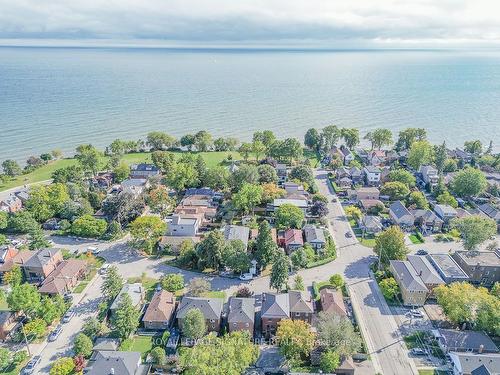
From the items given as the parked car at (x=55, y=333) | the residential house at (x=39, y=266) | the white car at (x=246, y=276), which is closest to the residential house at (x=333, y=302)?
the white car at (x=246, y=276)

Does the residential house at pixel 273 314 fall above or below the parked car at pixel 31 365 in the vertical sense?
above

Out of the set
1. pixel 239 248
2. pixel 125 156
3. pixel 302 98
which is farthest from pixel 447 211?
pixel 302 98

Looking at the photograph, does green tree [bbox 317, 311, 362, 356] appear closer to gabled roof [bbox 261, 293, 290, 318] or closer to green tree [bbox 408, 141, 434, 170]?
gabled roof [bbox 261, 293, 290, 318]

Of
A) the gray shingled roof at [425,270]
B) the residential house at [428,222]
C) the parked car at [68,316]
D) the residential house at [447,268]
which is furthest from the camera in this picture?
the residential house at [428,222]

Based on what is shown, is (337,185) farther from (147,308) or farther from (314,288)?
(147,308)

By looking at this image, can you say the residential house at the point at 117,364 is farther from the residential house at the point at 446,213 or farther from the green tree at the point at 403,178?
the green tree at the point at 403,178

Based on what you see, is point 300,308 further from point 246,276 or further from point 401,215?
point 401,215

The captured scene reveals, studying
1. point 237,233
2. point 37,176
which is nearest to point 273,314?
point 237,233
